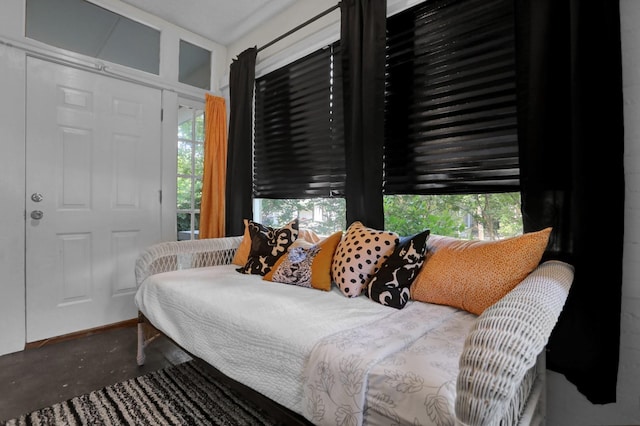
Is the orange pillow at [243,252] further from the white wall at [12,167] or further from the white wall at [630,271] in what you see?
the white wall at [630,271]

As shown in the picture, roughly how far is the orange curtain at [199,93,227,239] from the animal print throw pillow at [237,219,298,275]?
877 millimetres

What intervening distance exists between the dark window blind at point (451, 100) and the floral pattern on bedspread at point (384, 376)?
863mm

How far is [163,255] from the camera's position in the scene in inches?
74.9

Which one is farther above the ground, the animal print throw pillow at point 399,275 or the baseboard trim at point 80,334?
the animal print throw pillow at point 399,275

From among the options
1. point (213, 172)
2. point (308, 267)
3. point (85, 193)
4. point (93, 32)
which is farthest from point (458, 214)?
point (93, 32)

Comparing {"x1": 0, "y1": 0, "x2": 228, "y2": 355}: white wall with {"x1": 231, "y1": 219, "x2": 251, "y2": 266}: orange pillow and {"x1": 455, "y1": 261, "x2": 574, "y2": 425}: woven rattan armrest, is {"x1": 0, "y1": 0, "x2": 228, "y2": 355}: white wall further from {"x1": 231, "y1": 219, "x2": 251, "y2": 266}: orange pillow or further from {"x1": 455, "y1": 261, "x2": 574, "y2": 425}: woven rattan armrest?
{"x1": 455, "y1": 261, "x2": 574, "y2": 425}: woven rattan armrest

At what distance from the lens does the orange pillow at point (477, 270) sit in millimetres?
1159

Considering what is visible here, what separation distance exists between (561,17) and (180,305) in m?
2.05

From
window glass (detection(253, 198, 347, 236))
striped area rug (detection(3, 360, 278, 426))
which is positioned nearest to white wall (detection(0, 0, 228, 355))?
striped area rug (detection(3, 360, 278, 426))

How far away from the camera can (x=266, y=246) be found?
6.82ft

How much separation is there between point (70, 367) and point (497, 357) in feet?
7.71

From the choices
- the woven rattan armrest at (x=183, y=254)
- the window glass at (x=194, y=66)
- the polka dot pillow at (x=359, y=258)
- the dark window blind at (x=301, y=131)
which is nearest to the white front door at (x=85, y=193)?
the window glass at (x=194, y=66)

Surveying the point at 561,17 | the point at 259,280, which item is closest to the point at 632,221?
the point at 561,17

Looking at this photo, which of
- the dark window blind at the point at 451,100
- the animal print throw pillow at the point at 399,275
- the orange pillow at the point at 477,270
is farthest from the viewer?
the dark window blind at the point at 451,100
